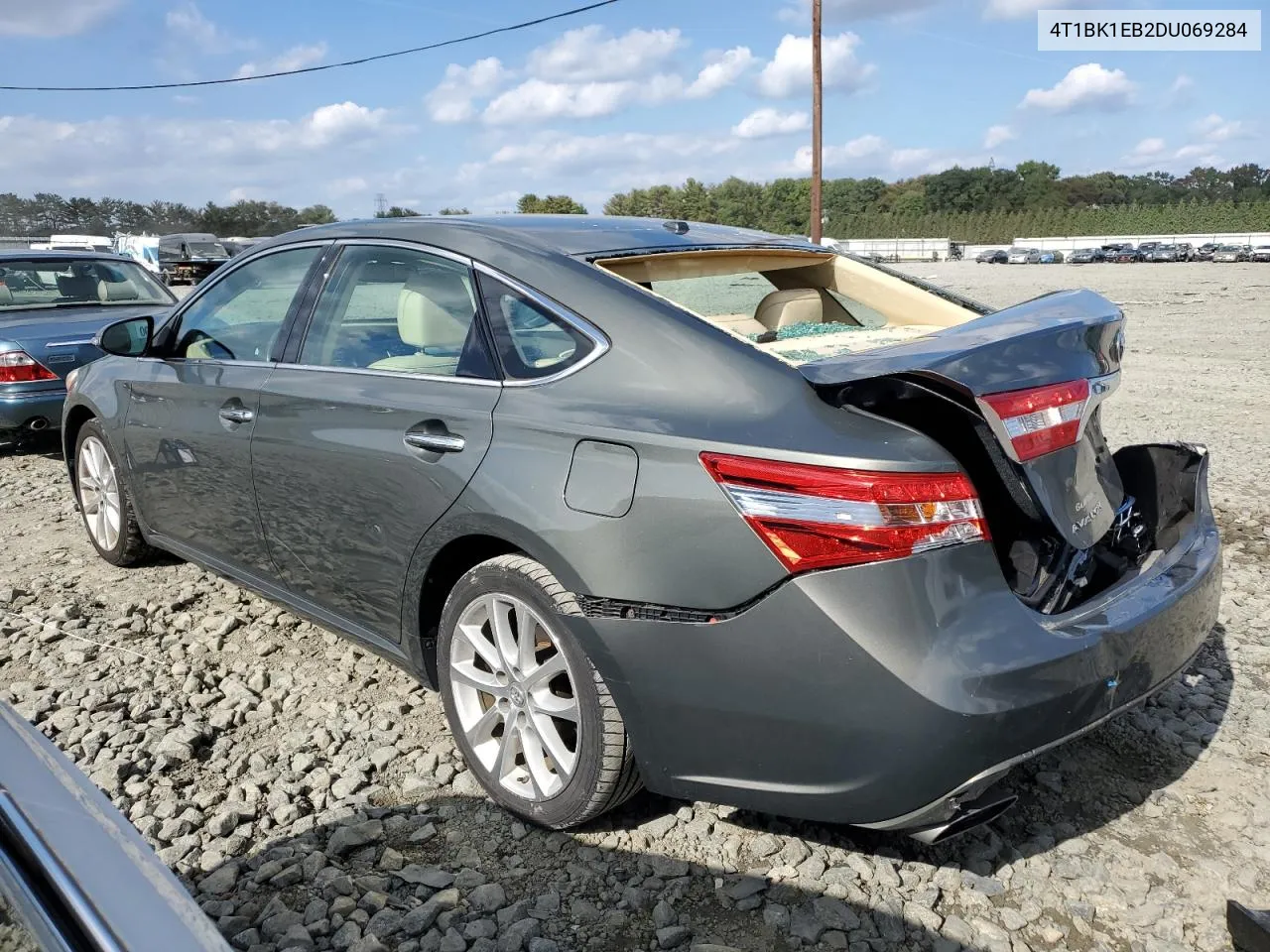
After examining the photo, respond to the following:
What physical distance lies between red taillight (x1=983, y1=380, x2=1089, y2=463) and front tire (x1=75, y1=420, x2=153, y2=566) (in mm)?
3784

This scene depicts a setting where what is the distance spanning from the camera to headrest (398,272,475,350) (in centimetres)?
294

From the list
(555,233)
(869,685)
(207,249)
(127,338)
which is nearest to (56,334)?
(127,338)

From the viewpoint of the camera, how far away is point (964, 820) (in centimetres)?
222

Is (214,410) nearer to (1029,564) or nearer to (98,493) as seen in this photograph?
(98,493)

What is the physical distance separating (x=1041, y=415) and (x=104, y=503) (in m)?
4.29

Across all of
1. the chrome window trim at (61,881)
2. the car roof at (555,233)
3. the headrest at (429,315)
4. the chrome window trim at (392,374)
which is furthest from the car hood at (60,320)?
the chrome window trim at (61,881)

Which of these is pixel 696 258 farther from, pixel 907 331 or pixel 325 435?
pixel 325 435

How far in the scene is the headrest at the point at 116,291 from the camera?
312 inches

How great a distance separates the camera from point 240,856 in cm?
267

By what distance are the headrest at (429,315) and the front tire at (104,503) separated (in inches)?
82.7

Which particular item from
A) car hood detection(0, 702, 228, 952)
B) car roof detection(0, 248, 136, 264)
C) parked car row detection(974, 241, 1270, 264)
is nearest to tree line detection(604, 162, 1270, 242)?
parked car row detection(974, 241, 1270, 264)

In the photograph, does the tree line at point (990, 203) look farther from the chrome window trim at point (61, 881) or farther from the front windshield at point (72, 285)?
the chrome window trim at point (61, 881)

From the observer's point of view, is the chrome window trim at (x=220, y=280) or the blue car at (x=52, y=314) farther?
the blue car at (x=52, y=314)

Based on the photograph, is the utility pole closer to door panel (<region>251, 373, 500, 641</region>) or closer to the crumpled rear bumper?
door panel (<region>251, 373, 500, 641</region>)
